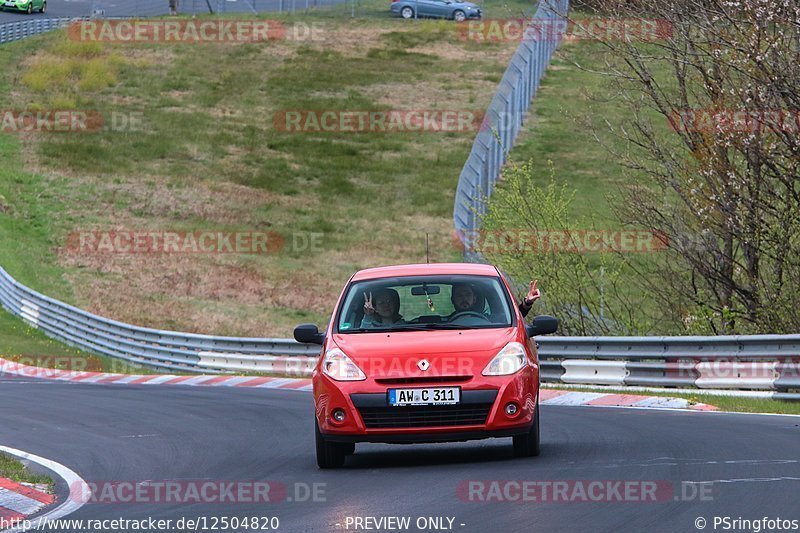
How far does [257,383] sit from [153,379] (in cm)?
324

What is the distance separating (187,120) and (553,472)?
195 feet

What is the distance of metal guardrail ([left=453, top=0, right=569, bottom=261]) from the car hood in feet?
34.7

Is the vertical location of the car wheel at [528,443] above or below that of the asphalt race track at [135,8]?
below

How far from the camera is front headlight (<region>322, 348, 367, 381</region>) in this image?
10297 millimetres

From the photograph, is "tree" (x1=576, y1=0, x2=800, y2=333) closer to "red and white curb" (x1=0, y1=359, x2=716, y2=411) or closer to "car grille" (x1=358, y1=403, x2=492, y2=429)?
"red and white curb" (x1=0, y1=359, x2=716, y2=411)

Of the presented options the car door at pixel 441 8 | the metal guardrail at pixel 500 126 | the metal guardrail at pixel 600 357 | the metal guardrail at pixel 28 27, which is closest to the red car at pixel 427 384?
the metal guardrail at pixel 600 357

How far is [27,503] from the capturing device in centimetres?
937

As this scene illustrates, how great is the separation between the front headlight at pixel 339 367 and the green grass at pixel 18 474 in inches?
85.7

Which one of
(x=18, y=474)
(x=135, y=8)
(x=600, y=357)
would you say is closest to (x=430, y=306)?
(x=18, y=474)

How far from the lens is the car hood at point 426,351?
400 inches

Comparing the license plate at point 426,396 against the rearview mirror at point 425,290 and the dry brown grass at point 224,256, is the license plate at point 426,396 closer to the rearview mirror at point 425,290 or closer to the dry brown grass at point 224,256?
the rearview mirror at point 425,290

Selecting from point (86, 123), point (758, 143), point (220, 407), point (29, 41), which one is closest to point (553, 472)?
point (220, 407)

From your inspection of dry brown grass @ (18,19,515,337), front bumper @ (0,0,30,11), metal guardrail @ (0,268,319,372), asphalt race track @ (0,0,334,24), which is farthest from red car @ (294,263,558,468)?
front bumper @ (0,0,30,11)

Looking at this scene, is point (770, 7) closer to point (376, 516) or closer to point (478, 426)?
point (478, 426)
